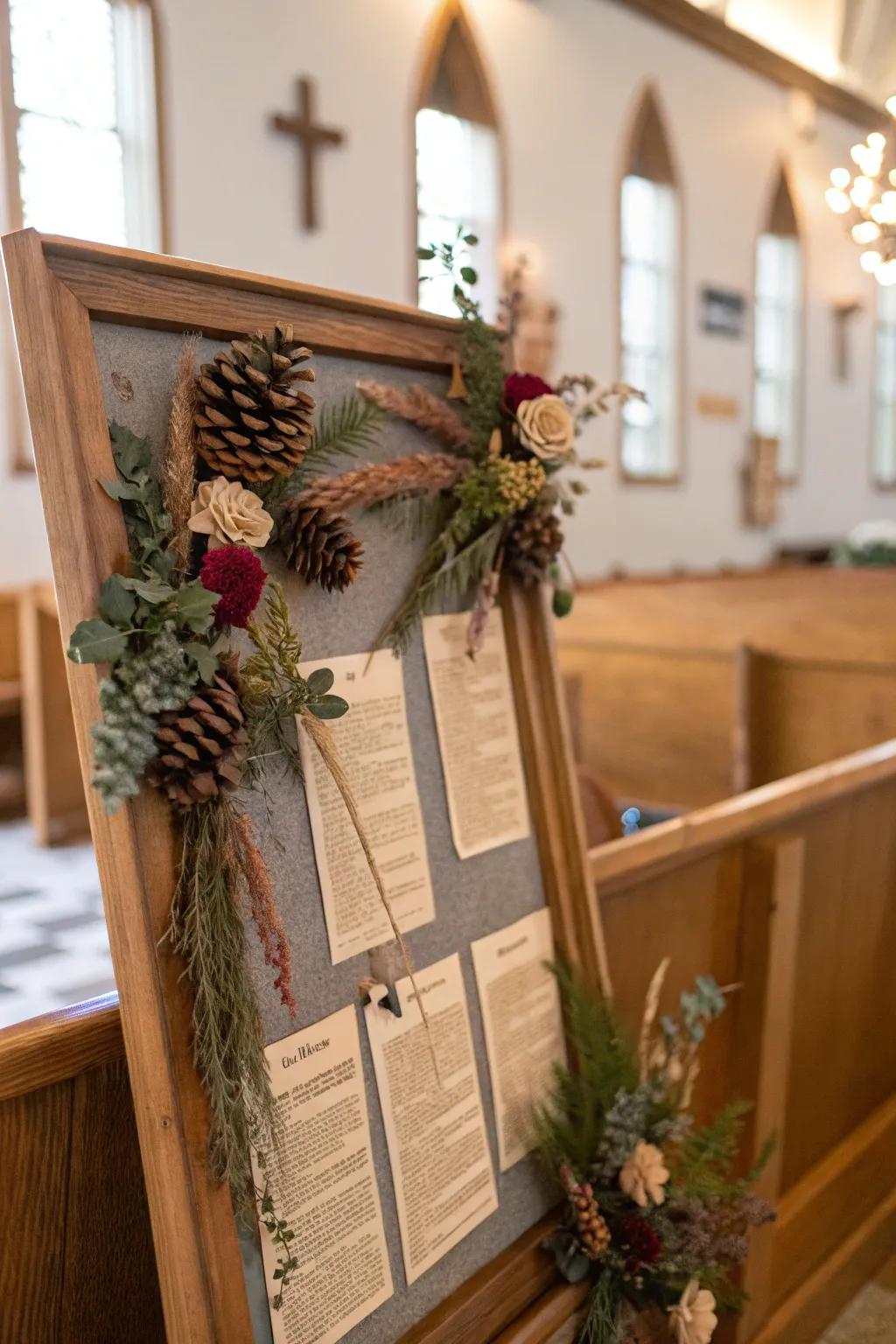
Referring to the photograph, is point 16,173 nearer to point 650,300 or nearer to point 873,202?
point 873,202

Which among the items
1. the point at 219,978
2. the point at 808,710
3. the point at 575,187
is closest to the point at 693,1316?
the point at 219,978

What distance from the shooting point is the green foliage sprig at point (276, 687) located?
99 centimetres

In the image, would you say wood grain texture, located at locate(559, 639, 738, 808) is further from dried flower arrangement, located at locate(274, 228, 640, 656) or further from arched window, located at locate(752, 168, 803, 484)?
arched window, located at locate(752, 168, 803, 484)

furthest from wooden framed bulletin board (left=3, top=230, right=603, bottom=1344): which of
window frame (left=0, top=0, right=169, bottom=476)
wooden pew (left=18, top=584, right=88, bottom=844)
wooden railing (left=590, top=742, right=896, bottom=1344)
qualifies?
window frame (left=0, top=0, right=169, bottom=476)

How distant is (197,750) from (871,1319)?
204 centimetres

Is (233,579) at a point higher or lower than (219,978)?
higher

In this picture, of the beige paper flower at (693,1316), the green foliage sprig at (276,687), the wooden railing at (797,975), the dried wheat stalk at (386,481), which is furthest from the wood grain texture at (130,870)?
the wooden railing at (797,975)

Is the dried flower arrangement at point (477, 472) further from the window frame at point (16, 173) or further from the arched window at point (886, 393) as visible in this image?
the arched window at point (886, 393)

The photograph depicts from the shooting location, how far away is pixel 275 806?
3.45ft

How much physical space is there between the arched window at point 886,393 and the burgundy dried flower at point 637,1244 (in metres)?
10.9

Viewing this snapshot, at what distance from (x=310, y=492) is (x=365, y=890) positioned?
1.24ft

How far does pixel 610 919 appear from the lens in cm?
160

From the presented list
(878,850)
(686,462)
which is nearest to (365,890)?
(878,850)

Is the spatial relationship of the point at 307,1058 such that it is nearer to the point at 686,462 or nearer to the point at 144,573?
the point at 144,573
